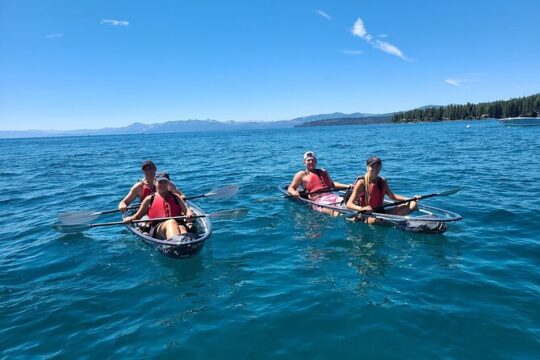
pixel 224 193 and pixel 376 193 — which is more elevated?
pixel 376 193

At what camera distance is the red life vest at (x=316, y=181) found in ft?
46.0

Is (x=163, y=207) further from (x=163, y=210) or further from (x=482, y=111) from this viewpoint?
(x=482, y=111)

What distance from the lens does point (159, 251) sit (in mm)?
9430

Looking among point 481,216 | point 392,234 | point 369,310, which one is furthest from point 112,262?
point 481,216

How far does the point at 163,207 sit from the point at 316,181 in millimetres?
6119

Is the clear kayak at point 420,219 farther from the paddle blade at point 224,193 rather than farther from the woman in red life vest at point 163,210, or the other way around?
the woman in red life vest at point 163,210

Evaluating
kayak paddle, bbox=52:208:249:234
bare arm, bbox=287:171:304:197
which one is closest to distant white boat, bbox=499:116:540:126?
bare arm, bbox=287:171:304:197

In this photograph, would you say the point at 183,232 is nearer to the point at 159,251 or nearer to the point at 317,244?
the point at 159,251

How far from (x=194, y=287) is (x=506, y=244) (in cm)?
747

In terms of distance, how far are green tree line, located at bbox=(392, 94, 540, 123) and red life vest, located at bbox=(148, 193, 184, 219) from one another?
128 meters

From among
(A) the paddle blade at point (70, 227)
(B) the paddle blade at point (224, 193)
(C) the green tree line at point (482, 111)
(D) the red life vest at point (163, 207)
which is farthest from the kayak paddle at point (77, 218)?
(C) the green tree line at point (482, 111)

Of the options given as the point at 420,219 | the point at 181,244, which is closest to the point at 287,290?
the point at 181,244

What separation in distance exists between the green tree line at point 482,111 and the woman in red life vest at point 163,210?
419 feet

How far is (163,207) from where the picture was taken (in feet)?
32.7
